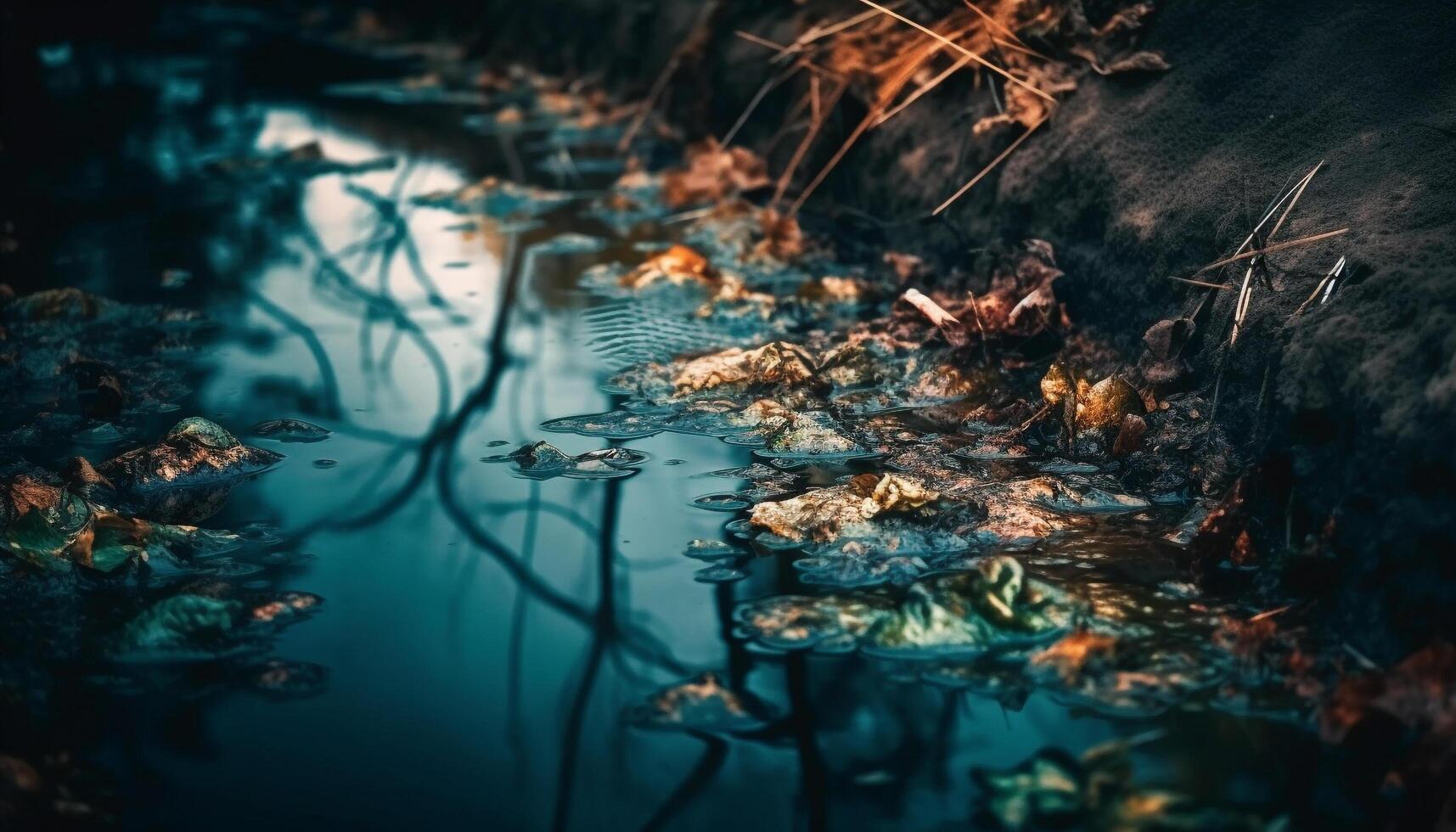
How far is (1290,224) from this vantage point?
6.43 feet

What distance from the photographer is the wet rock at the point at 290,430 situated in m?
2.20

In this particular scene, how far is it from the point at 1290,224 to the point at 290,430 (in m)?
1.80

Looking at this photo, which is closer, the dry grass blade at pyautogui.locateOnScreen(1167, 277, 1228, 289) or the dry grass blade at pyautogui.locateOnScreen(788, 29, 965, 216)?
the dry grass blade at pyautogui.locateOnScreen(1167, 277, 1228, 289)

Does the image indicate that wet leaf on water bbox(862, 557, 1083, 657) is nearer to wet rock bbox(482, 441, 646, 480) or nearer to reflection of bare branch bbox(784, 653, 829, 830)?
reflection of bare branch bbox(784, 653, 829, 830)

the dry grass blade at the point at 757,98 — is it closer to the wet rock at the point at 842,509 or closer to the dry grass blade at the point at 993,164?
the dry grass blade at the point at 993,164

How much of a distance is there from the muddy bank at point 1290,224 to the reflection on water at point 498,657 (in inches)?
11.0

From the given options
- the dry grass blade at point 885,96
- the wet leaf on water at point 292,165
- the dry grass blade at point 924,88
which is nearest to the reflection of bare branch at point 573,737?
the dry grass blade at point 924,88

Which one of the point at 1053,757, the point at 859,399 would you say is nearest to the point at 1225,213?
the point at 859,399

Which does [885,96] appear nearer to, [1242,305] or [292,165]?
[1242,305]

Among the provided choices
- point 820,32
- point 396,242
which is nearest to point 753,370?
point 820,32

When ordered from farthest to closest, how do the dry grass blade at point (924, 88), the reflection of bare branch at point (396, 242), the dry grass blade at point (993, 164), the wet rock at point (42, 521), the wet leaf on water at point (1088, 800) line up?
the reflection of bare branch at point (396, 242), the dry grass blade at point (924, 88), the dry grass blade at point (993, 164), the wet rock at point (42, 521), the wet leaf on water at point (1088, 800)

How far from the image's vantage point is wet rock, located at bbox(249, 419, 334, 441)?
86.6 inches

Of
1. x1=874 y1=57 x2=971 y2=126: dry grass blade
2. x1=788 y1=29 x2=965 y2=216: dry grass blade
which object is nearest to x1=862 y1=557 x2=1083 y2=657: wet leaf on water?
x1=874 y1=57 x2=971 y2=126: dry grass blade

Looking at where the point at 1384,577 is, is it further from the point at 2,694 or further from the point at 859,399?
the point at 2,694
